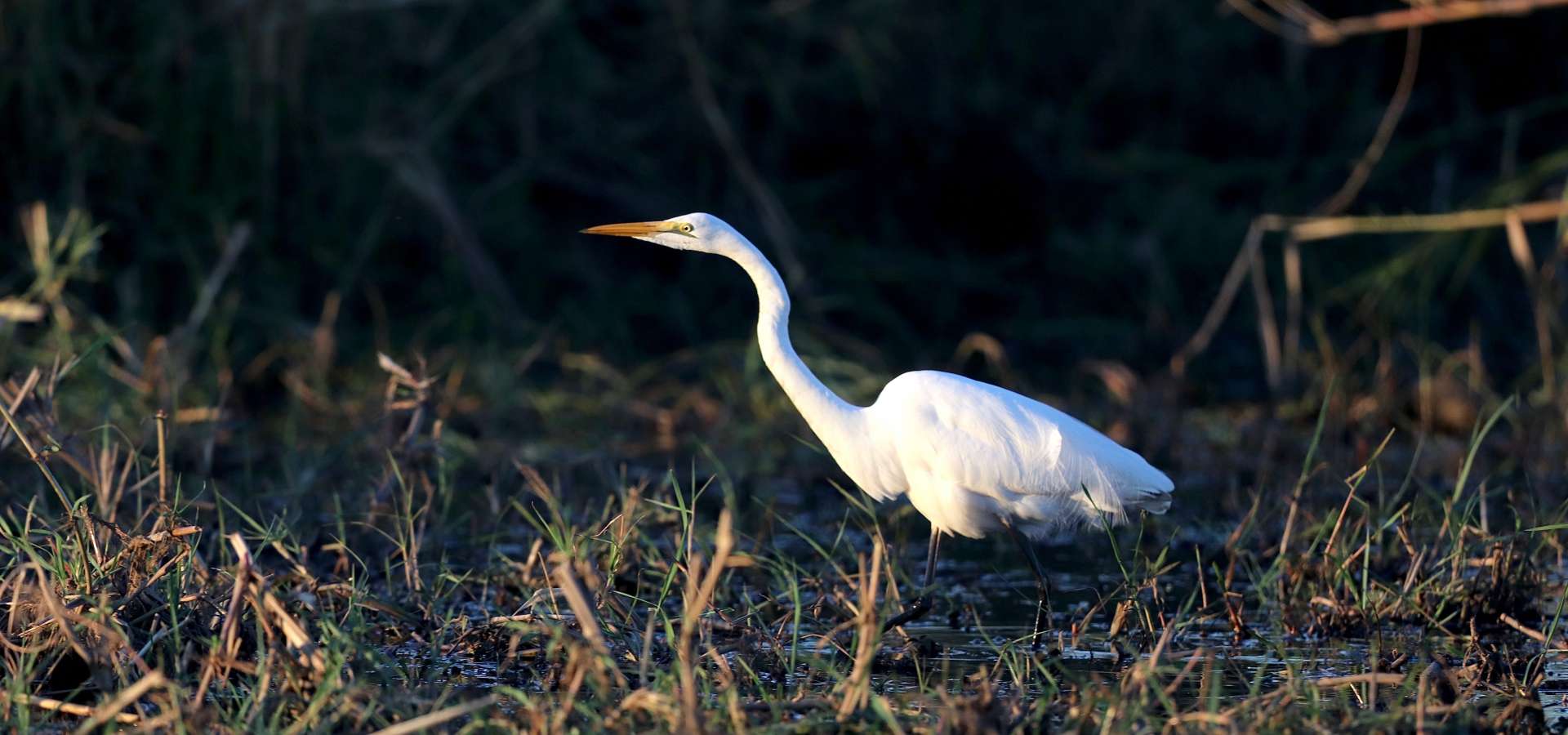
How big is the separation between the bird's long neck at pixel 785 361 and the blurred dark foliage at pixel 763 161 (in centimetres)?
300

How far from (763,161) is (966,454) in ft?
16.1

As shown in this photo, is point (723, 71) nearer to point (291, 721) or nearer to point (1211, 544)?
point (1211, 544)

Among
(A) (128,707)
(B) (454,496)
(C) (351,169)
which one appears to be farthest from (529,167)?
(A) (128,707)

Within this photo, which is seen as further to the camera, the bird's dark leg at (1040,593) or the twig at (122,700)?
the bird's dark leg at (1040,593)

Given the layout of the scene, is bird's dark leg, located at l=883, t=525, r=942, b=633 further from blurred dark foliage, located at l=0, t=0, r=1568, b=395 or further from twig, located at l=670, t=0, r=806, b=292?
twig, located at l=670, t=0, r=806, b=292

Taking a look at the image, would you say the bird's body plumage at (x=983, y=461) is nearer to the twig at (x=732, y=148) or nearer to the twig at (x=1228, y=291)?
the twig at (x=1228, y=291)

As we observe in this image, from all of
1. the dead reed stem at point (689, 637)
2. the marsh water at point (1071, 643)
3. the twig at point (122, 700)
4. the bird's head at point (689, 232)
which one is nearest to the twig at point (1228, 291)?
the marsh water at point (1071, 643)

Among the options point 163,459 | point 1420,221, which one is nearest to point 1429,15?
point 1420,221

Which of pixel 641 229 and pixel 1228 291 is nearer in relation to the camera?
pixel 641 229

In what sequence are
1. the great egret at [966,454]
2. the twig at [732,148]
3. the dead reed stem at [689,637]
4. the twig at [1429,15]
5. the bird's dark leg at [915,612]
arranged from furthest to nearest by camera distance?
1. the twig at [732,148]
2. the twig at [1429,15]
3. the great egret at [966,454]
4. the bird's dark leg at [915,612]
5. the dead reed stem at [689,637]

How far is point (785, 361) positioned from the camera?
140 inches

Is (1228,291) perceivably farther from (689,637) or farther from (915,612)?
(689,637)

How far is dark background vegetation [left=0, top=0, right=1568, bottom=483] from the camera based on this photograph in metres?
6.64

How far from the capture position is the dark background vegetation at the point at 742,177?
6641 millimetres
